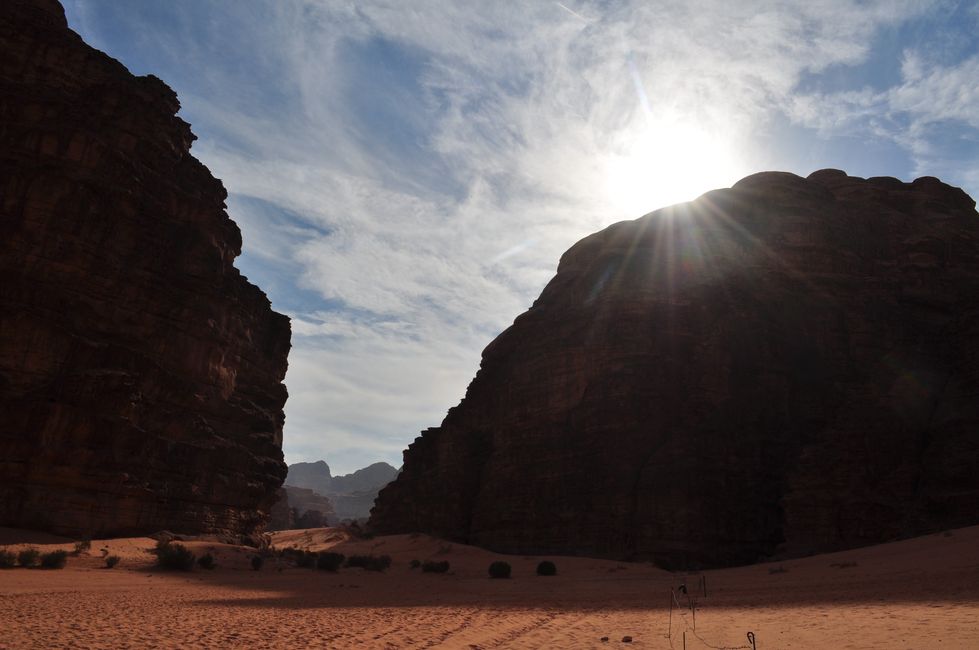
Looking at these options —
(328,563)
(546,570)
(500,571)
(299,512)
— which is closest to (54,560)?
(328,563)

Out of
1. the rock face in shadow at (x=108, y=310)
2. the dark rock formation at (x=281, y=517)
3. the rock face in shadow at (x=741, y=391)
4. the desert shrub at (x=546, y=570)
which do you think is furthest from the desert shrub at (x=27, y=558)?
the dark rock formation at (x=281, y=517)

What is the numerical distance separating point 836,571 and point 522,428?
2686cm

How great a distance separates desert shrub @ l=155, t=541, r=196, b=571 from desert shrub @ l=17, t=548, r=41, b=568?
13.1ft

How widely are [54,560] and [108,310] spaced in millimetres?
10861

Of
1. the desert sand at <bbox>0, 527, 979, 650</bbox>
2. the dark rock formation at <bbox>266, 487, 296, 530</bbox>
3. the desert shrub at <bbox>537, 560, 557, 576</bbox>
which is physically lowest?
the desert sand at <bbox>0, 527, 979, 650</bbox>

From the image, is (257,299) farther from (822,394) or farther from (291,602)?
(822,394)

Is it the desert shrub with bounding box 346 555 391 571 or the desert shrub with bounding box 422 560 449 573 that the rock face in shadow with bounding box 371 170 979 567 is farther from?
the desert shrub with bounding box 346 555 391 571

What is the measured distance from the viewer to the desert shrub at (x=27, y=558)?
64.1 feet

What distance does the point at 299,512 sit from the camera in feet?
414

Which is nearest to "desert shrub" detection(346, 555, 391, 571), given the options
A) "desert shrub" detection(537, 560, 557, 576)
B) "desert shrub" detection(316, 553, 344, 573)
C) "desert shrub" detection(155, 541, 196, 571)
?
"desert shrub" detection(316, 553, 344, 573)

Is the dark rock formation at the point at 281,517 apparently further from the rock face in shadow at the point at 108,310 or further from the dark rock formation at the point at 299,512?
the rock face in shadow at the point at 108,310

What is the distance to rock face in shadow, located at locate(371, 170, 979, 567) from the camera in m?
35.5

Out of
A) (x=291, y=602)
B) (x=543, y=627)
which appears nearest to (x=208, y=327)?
(x=291, y=602)

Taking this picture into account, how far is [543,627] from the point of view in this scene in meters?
14.0
